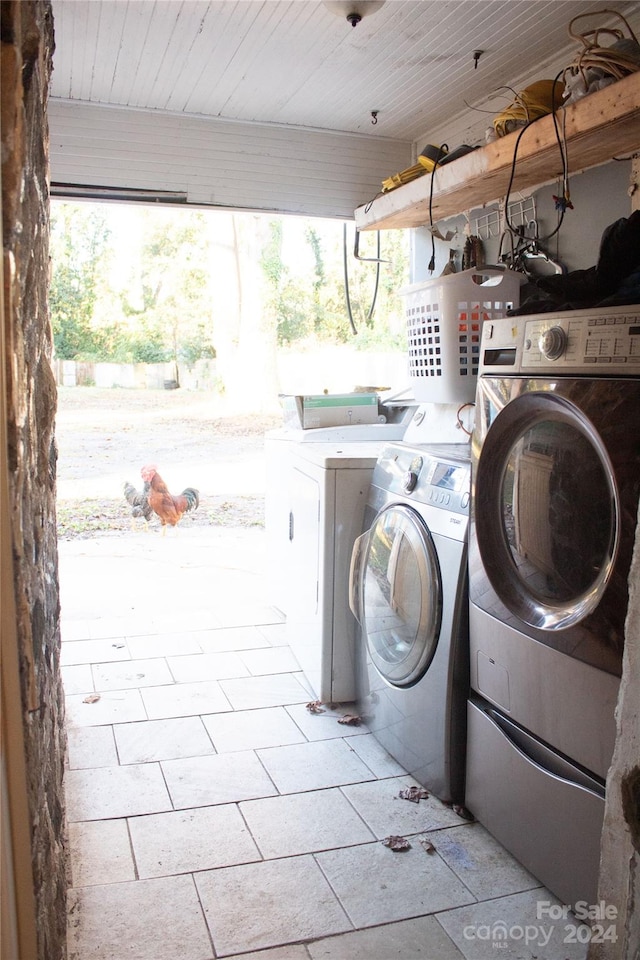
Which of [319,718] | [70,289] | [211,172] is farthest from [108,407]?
[319,718]

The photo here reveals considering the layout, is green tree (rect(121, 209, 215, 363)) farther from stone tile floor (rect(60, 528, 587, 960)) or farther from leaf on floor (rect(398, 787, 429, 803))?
leaf on floor (rect(398, 787, 429, 803))

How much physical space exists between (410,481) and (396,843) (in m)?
1.02

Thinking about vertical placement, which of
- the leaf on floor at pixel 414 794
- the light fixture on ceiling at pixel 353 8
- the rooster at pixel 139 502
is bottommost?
the leaf on floor at pixel 414 794

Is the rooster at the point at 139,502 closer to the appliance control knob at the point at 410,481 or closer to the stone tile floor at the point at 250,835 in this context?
the stone tile floor at the point at 250,835

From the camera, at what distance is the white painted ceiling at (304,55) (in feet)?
8.68

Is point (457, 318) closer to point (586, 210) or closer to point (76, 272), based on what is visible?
point (586, 210)

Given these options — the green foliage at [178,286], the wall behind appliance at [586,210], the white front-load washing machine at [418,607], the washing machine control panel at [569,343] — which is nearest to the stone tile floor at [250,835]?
the white front-load washing machine at [418,607]

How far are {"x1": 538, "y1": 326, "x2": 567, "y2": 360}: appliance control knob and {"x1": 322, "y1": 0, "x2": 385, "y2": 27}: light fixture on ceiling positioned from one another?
1423 millimetres

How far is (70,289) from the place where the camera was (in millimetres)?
8602

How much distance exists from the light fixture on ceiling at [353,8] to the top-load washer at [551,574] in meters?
1.23

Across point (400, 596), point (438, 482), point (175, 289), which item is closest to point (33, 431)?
point (438, 482)

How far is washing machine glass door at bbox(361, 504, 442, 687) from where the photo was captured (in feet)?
7.26

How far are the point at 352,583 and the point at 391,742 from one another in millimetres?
536

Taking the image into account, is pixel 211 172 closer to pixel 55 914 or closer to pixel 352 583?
pixel 352 583
